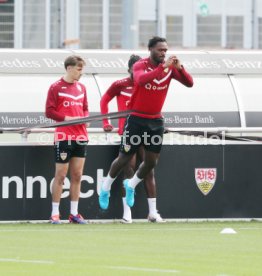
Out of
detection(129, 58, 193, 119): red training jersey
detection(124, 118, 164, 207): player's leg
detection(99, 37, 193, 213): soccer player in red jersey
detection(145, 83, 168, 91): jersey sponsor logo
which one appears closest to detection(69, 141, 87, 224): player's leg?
detection(99, 37, 193, 213): soccer player in red jersey

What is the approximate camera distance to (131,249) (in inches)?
452

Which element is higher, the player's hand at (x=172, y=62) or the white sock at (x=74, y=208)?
the player's hand at (x=172, y=62)

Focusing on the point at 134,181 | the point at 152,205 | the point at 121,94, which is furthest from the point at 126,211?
the point at 121,94

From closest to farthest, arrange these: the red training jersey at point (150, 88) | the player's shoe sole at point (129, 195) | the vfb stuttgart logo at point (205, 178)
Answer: the red training jersey at point (150, 88), the player's shoe sole at point (129, 195), the vfb stuttgart logo at point (205, 178)

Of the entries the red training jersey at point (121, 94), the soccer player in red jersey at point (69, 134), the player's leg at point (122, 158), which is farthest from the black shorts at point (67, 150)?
the red training jersey at point (121, 94)

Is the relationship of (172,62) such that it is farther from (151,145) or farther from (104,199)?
(104,199)

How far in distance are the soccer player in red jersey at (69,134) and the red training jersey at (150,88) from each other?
76cm

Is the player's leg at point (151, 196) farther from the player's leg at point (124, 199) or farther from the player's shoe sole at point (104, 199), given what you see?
the player's shoe sole at point (104, 199)

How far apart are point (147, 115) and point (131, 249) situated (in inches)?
119

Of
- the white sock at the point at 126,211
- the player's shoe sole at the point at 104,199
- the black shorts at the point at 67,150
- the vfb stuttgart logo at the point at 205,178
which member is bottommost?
the white sock at the point at 126,211

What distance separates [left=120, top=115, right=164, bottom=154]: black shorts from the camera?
14.2 meters

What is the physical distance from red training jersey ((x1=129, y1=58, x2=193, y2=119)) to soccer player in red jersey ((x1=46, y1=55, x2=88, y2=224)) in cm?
76

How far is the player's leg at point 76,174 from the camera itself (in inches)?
579

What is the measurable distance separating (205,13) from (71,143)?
34.1 meters
